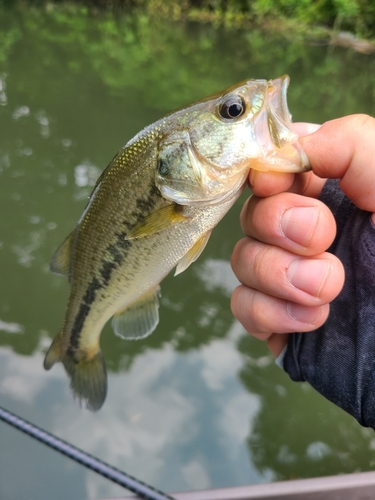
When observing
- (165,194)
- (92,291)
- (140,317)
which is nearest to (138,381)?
(140,317)

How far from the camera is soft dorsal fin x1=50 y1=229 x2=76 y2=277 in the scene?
1.41 meters

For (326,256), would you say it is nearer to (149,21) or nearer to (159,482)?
(159,482)

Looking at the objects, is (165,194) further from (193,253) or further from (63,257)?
(63,257)

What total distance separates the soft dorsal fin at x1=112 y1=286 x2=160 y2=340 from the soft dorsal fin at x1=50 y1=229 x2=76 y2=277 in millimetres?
293

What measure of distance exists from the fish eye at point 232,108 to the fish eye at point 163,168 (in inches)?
9.0

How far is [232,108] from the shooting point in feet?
3.42

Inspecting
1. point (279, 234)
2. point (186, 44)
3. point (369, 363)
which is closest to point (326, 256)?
point (279, 234)

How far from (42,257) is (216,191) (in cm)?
286

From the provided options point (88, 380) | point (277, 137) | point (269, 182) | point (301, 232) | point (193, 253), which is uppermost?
point (277, 137)

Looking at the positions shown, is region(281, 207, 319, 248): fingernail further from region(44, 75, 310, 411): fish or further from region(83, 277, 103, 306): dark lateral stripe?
region(83, 277, 103, 306): dark lateral stripe

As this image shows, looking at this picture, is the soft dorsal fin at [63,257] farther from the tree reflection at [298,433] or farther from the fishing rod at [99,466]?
the tree reflection at [298,433]

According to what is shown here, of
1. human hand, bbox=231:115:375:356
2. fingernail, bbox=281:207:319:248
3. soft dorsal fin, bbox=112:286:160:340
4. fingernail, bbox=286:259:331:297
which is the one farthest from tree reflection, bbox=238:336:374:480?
fingernail, bbox=281:207:319:248

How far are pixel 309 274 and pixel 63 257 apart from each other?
0.94 metres

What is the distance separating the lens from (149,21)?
1964 centimetres
